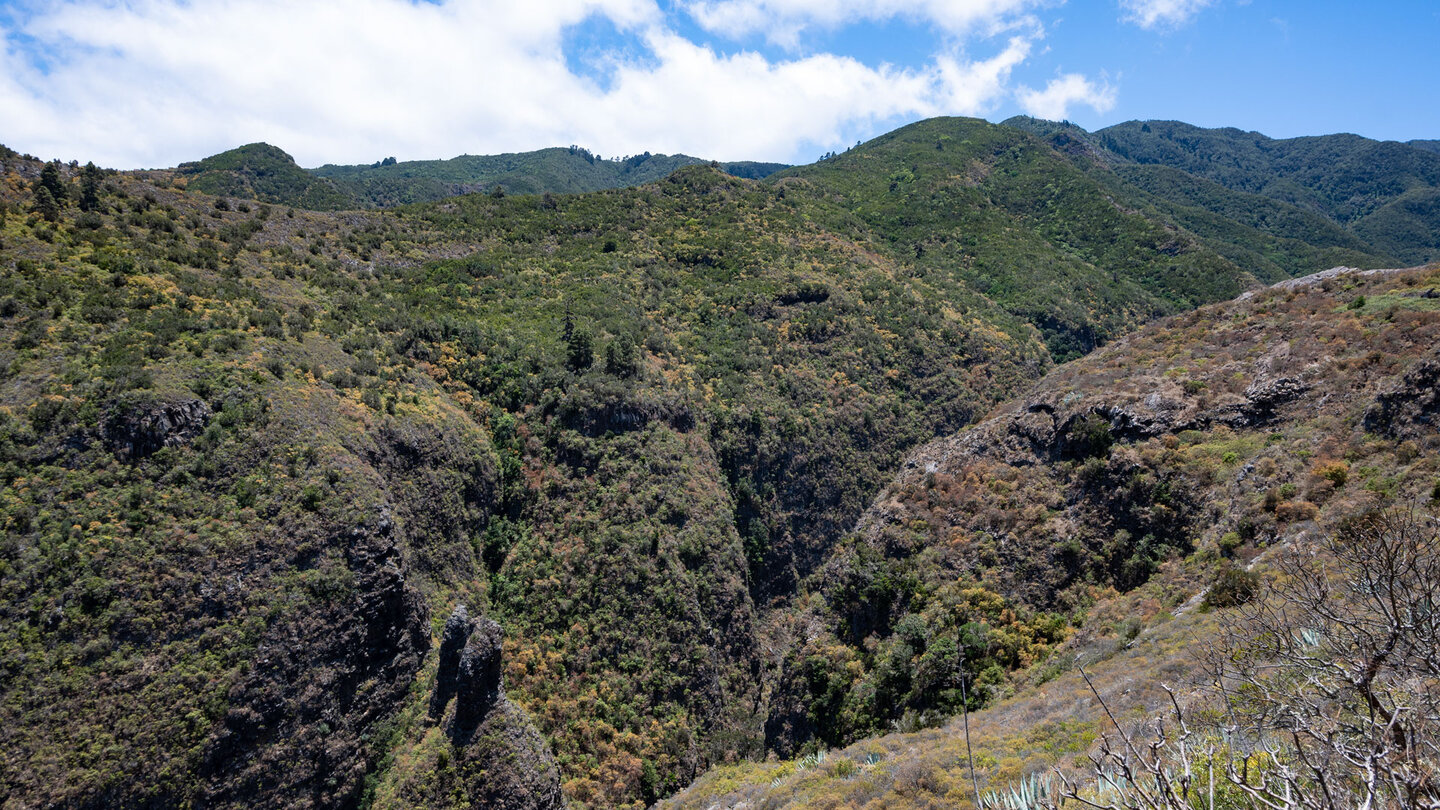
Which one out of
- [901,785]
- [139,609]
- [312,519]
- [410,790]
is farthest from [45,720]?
[901,785]

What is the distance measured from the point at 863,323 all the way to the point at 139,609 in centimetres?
5299

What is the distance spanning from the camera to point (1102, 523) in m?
27.0

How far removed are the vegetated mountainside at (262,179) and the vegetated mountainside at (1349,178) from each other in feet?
637

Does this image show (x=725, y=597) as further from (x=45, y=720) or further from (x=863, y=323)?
(x=863, y=323)

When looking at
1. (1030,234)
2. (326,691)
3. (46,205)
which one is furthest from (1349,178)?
(46,205)

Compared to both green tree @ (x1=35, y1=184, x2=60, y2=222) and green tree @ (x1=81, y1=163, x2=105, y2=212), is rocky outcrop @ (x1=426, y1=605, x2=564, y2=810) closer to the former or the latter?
green tree @ (x1=35, y1=184, x2=60, y2=222)

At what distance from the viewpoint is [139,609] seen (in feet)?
68.3

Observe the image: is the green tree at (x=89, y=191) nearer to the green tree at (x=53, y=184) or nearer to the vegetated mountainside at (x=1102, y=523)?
the green tree at (x=53, y=184)

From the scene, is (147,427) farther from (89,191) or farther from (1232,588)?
(1232,588)

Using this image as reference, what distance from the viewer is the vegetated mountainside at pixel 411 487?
68.4ft

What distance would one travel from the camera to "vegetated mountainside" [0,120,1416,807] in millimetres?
20844

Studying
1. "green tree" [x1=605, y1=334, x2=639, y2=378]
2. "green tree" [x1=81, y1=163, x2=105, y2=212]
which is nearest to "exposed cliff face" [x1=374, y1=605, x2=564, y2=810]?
"green tree" [x1=605, y1=334, x2=639, y2=378]

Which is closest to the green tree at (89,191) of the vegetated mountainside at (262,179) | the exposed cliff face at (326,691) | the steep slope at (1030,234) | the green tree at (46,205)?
the green tree at (46,205)

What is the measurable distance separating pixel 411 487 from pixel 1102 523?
34.8 m
